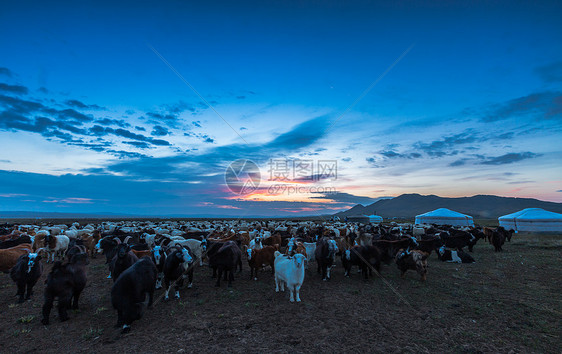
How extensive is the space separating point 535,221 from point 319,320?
1806 inches

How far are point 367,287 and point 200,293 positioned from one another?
23.0ft

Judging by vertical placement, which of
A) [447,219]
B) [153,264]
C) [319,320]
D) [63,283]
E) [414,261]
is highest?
[153,264]

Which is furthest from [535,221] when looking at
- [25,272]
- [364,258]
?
[25,272]

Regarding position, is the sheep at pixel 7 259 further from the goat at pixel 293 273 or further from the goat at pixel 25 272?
the goat at pixel 293 273

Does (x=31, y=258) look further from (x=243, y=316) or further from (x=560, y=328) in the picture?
(x=560, y=328)

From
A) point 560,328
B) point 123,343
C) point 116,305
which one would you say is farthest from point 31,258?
point 560,328

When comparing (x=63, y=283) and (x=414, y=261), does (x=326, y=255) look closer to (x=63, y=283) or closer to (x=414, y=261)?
(x=414, y=261)

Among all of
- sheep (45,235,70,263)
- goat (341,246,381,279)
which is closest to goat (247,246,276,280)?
goat (341,246,381,279)

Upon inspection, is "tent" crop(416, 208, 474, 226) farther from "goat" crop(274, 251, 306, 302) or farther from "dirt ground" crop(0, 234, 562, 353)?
"goat" crop(274, 251, 306, 302)

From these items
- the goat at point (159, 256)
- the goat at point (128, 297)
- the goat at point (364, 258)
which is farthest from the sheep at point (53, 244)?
the goat at point (364, 258)

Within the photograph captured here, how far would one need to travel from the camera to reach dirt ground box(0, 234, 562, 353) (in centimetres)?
637

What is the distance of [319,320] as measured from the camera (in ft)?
25.5

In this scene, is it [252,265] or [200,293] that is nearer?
[200,293]

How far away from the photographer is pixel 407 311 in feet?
27.8
